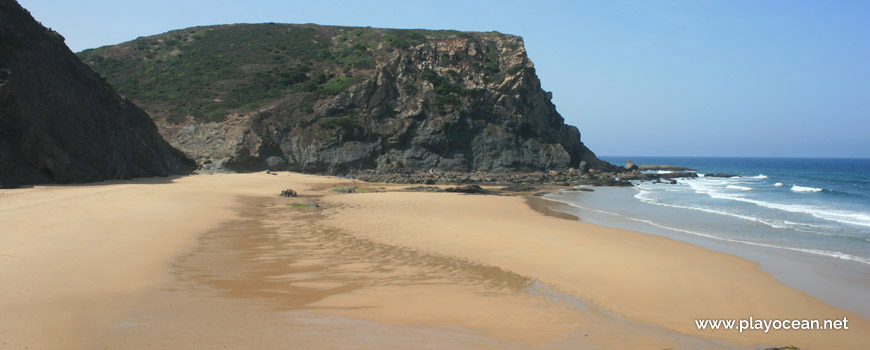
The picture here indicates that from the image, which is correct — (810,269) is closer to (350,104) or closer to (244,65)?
(350,104)

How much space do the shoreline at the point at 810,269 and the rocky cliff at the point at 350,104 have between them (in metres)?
33.6

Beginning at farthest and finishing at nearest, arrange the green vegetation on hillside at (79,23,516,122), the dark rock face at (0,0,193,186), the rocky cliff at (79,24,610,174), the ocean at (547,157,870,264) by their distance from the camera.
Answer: the green vegetation on hillside at (79,23,516,122) < the rocky cliff at (79,24,610,174) < the dark rock face at (0,0,193,186) < the ocean at (547,157,870,264)

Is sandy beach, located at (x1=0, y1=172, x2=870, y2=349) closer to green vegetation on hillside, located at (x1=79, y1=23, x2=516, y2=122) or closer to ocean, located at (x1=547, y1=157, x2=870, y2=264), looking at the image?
ocean, located at (x1=547, y1=157, x2=870, y2=264)

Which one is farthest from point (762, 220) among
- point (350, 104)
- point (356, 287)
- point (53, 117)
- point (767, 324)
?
point (350, 104)

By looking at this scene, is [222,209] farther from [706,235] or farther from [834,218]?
[834,218]

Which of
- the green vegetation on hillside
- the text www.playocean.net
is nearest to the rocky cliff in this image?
the green vegetation on hillside

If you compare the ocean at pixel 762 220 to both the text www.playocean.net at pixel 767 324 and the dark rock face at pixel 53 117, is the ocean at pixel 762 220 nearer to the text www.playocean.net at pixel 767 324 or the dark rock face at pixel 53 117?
the text www.playocean.net at pixel 767 324

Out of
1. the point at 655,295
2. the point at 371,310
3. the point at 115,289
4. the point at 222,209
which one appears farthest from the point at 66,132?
the point at 655,295

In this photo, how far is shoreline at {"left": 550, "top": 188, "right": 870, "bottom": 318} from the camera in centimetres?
798

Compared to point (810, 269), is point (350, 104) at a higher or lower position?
higher

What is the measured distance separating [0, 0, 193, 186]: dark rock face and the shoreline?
2097cm

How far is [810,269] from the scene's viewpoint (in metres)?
9.98

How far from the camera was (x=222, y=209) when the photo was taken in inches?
618

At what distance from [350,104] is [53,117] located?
2894cm
